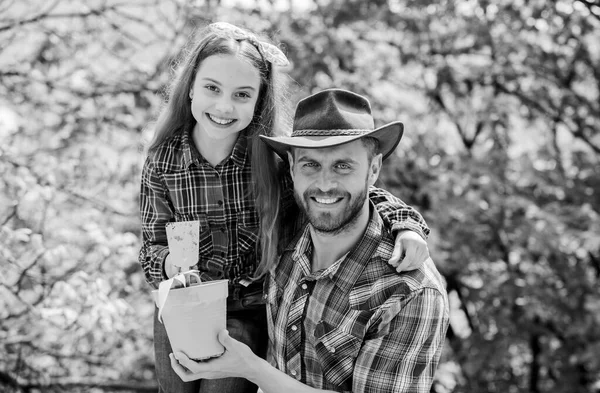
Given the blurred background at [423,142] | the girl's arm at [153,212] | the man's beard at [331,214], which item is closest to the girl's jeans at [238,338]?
the girl's arm at [153,212]

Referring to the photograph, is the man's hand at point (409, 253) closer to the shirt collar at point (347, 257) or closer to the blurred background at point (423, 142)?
the shirt collar at point (347, 257)

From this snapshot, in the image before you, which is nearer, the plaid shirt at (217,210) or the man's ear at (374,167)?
the man's ear at (374,167)

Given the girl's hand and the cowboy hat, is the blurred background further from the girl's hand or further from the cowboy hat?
the cowboy hat

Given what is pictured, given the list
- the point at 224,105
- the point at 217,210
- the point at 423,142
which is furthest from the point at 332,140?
the point at 423,142

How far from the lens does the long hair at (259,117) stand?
7.27ft

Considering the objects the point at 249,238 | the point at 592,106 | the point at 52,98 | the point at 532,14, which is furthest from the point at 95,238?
the point at 592,106

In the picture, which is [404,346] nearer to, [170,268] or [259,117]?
[170,268]

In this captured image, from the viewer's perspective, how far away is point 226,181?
2.28m

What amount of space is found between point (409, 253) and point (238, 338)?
597mm

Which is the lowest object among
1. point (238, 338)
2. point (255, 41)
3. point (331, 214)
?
point (238, 338)

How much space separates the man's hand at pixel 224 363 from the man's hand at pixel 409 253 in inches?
18.9

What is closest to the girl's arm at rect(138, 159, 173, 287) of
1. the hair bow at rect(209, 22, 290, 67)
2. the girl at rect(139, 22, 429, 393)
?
the girl at rect(139, 22, 429, 393)

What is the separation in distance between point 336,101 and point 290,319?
2.17ft

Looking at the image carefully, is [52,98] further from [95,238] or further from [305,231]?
[305,231]
